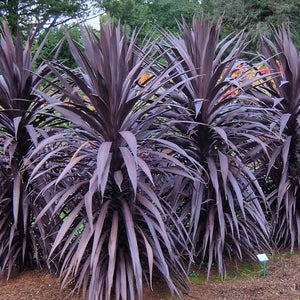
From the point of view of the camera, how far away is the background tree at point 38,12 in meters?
13.6

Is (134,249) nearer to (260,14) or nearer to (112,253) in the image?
(112,253)

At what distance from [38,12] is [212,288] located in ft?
44.1

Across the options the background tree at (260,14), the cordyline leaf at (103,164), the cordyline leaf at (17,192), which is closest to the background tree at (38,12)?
the background tree at (260,14)

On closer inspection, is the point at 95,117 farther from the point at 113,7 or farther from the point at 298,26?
the point at 298,26

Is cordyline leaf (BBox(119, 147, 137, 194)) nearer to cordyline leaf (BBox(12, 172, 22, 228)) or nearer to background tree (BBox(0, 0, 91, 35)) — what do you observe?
cordyline leaf (BBox(12, 172, 22, 228))

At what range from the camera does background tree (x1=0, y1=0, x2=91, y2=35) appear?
535 inches

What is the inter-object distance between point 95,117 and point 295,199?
6.79ft

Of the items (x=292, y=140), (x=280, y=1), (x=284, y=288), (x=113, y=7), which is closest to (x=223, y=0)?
(x=280, y=1)

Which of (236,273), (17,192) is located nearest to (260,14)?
(236,273)

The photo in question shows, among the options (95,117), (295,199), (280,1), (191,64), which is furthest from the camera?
(280,1)

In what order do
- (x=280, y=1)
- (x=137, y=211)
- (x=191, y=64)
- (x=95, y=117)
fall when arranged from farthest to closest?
1. (x=280, y=1)
2. (x=191, y=64)
3. (x=137, y=211)
4. (x=95, y=117)

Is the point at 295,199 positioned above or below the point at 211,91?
below

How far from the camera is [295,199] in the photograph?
3.73 meters

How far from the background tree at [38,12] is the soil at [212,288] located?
37.7ft
